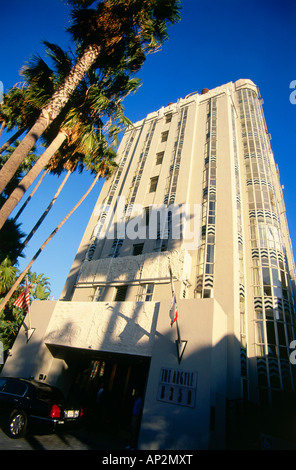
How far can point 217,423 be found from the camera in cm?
765

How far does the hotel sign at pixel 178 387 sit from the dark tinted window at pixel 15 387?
186 inches

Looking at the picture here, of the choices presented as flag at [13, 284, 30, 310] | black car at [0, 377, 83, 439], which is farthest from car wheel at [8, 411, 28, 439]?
flag at [13, 284, 30, 310]

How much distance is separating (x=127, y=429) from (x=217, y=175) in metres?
16.8

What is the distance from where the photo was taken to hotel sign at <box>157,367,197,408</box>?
7.83 metres

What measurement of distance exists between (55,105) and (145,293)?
1032 centimetres

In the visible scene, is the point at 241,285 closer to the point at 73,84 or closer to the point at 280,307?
the point at 280,307

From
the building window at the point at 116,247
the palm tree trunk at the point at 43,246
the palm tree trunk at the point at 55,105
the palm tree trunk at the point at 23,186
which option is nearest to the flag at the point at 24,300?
the palm tree trunk at the point at 43,246

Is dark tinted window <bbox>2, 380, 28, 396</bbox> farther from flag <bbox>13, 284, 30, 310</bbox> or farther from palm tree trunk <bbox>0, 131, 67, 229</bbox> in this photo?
palm tree trunk <bbox>0, 131, 67, 229</bbox>

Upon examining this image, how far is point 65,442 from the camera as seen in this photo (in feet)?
26.5

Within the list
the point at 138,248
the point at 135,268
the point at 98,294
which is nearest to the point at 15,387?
the point at 98,294

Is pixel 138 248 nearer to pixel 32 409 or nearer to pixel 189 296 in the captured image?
pixel 189 296

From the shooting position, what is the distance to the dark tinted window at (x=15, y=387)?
8262 millimetres

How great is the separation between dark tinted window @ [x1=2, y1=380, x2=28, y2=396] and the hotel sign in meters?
4.73
